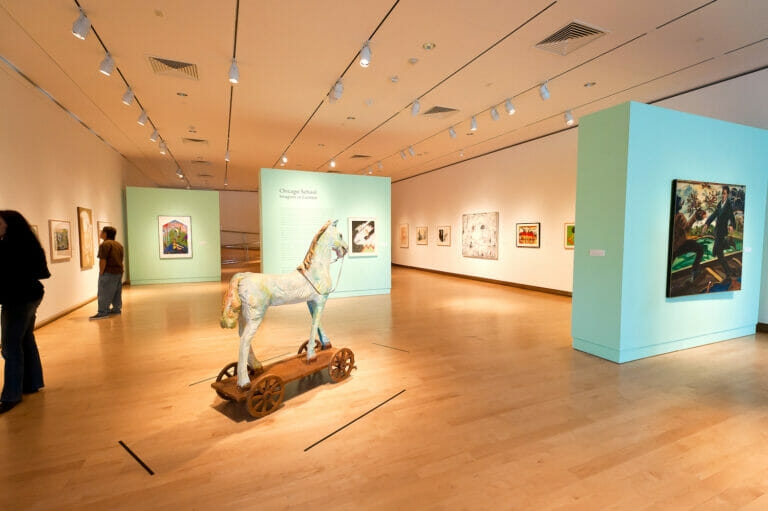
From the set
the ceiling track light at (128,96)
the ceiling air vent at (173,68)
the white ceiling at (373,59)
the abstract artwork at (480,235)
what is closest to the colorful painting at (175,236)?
the white ceiling at (373,59)

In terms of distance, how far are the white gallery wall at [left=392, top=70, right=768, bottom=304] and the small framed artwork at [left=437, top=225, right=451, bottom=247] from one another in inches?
8.5

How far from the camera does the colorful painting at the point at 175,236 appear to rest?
13.0 metres

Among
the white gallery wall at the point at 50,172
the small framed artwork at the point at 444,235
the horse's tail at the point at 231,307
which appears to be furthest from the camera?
the small framed artwork at the point at 444,235

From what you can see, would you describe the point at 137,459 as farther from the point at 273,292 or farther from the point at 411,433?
the point at 411,433

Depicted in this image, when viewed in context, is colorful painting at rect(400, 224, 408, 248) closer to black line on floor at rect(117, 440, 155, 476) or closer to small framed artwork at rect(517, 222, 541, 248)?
small framed artwork at rect(517, 222, 541, 248)

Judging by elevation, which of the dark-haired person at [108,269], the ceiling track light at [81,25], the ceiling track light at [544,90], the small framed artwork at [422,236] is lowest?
the dark-haired person at [108,269]

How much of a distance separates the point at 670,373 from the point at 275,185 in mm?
8520

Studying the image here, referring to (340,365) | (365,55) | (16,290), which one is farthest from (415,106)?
(16,290)

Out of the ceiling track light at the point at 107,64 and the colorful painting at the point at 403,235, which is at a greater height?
the ceiling track light at the point at 107,64

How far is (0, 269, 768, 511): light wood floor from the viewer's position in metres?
2.40

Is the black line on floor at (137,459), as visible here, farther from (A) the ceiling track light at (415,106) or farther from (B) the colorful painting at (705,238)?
(A) the ceiling track light at (415,106)

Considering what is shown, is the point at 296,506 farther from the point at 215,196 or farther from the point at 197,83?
the point at 215,196

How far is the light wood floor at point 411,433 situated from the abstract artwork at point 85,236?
379 centimetres

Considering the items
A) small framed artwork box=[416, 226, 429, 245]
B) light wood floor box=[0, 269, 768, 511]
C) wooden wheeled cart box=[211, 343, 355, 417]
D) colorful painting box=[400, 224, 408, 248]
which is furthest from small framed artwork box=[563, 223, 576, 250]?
colorful painting box=[400, 224, 408, 248]
